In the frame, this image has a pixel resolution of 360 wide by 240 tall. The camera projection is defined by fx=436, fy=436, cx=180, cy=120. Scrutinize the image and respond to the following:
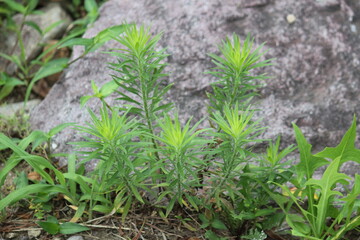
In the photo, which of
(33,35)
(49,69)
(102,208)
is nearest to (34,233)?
(102,208)

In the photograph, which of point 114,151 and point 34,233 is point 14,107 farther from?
point 114,151

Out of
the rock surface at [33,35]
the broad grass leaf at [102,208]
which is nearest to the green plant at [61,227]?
the broad grass leaf at [102,208]

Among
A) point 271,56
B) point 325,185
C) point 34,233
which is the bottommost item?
point 34,233

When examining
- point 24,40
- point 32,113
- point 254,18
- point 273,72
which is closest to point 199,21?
point 254,18

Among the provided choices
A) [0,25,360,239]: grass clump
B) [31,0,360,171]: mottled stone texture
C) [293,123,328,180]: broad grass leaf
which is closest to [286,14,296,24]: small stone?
[31,0,360,171]: mottled stone texture

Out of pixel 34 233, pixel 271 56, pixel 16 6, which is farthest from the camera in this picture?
pixel 16 6

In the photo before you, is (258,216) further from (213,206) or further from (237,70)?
(237,70)
